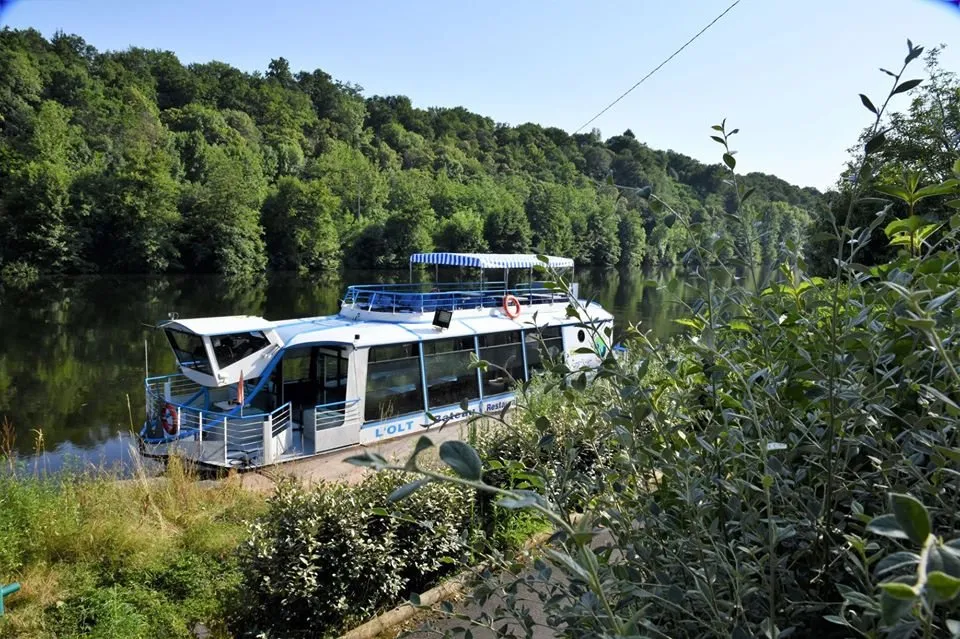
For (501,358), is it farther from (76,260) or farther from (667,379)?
(76,260)

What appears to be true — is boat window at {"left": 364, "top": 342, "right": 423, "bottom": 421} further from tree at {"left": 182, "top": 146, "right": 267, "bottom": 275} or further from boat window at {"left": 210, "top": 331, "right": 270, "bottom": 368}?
tree at {"left": 182, "top": 146, "right": 267, "bottom": 275}

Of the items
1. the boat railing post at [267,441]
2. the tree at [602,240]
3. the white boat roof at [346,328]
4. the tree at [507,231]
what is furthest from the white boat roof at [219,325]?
the tree at [507,231]

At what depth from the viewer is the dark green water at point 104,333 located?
44.1 ft

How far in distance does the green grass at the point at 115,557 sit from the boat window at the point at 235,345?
8.21ft

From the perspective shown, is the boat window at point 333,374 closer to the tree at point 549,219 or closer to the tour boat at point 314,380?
the tour boat at point 314,380

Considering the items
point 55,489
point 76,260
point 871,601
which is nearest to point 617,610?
point 871,601

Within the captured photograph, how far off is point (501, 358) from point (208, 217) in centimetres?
3955

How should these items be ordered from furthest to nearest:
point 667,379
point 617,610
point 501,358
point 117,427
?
point 117,427
point 501,358
point 667,379
point 617,610

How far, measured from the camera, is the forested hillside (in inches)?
1612

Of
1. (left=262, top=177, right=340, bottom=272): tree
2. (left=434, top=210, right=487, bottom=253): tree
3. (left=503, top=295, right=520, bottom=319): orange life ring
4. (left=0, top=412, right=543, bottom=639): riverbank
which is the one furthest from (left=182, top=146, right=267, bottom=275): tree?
(left=0, top=412, right=543, bottom=639): riverbank

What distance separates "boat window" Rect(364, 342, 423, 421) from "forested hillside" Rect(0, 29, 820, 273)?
6370 mm

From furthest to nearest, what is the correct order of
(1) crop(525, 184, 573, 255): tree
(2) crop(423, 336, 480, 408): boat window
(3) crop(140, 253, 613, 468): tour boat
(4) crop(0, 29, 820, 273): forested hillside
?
(1) crop(525, 184, 573, 255): tree
(4) crop(0, 29, 820, 273): forested hillside
(2) crop(423, 336, 480, 408): boat window
(3) crop(140, 253, 613, 468): tour boat

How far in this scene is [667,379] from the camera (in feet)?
6.27

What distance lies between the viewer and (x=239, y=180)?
47.2m
